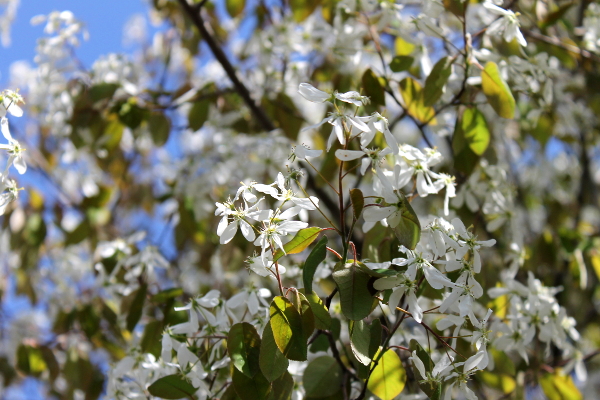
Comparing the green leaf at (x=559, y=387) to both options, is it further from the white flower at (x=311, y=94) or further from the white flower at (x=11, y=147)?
the white flower at (x=11, y=147)

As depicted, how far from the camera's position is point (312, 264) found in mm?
1220

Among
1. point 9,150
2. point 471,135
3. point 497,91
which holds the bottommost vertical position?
point 471,135

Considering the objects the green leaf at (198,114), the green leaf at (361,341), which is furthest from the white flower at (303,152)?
the green leaf at (198,114)

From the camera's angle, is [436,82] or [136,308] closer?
[436,82]

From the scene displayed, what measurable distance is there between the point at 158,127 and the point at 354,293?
1.66 m

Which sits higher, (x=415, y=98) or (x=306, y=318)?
(x=306, y=318)

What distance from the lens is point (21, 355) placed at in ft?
7.68

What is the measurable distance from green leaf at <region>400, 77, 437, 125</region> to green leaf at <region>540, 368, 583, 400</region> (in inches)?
39.9

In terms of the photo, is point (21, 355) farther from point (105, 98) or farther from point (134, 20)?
point (134, 20)

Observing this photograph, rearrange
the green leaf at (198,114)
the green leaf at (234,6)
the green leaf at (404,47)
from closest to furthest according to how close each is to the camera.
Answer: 1. the green leaf at (404,47)
2. the green leaf at (198,114)
3. the green leaf at (234,6)

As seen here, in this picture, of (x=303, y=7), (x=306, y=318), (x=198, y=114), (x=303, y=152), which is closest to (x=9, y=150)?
(x=303, y=152)

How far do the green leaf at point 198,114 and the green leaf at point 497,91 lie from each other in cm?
135

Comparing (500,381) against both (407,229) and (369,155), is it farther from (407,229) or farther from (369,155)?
(369,155)

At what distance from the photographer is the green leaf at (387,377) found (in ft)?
4.36
